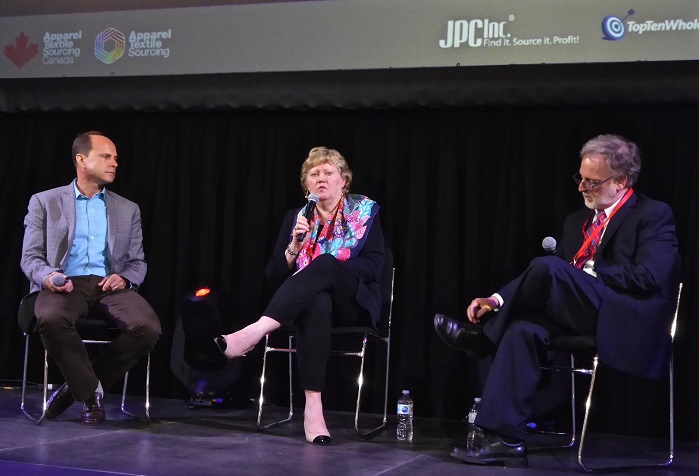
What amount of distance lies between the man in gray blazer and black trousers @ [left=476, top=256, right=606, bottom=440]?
1.60 meters

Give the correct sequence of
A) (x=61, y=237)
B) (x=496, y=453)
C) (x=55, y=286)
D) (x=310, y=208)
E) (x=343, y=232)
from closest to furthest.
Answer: (x=496, y=453) → (x=310, y=208) → (x=55, y=286) → (x=343, y=232) → (x=61, y=237)

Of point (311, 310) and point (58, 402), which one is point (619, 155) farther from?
point (58, 402)

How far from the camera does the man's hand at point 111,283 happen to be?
393cm

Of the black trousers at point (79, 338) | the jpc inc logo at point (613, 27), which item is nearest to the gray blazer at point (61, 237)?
the black trousers at point (79, 338)

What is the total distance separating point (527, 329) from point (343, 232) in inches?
44.4

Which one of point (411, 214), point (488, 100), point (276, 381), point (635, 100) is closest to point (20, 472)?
point (276, 381)

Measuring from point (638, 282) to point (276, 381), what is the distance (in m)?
2.22

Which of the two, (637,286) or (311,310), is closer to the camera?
(637,286)

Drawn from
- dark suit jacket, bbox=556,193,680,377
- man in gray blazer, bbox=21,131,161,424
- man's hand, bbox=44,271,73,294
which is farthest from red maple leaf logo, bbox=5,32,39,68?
dark suit jacket, bbox=556,193,680,377

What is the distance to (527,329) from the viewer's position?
3.08 metres

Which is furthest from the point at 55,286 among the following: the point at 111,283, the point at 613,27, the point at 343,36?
the point at 613,27

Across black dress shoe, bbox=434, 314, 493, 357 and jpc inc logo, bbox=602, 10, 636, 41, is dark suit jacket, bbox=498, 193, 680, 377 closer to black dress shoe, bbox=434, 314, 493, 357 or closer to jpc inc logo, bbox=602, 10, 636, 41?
black dress shoe, bbox=434, 314, 493, 357

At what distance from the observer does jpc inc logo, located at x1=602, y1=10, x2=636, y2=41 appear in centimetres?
410

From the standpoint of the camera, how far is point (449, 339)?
3.28 meters
